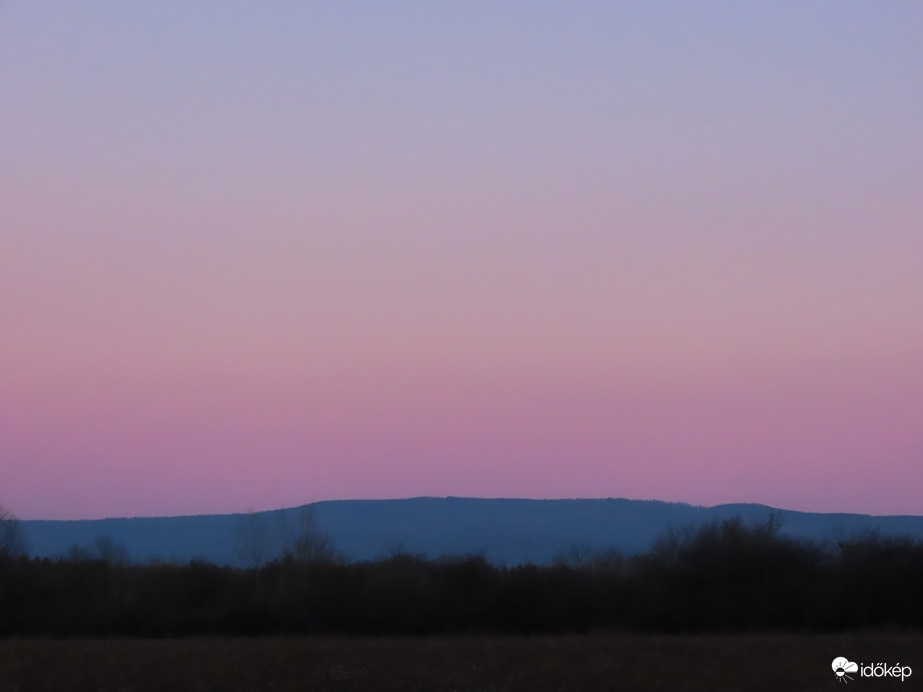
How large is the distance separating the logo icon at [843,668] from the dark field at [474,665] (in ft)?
0.67

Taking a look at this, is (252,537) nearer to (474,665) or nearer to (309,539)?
(309,539)

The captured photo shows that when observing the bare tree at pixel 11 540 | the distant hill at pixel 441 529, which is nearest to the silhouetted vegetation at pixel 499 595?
the bare tree at pixel 11 540

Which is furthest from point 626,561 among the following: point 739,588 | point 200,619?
point 200,619

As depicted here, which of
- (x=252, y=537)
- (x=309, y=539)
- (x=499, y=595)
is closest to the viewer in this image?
(x=499, y=595)

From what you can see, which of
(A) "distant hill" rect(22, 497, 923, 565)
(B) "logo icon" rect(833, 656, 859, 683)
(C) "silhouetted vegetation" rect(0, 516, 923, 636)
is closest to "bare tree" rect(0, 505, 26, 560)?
(C) "silhouetted vegetation" rect(0, 516, 923, 636)

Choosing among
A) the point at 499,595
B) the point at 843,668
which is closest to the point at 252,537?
the point at 499,595

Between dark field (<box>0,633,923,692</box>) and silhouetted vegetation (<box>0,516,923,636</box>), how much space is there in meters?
11.5

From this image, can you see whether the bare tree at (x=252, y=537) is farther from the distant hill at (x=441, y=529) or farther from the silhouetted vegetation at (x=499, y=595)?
the distant hill at (x=441, y=529)

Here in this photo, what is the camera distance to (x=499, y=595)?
45.7 metres

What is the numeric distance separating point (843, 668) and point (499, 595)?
19309mm

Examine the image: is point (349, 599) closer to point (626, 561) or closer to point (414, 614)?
point (414, 614)

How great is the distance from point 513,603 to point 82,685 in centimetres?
2025

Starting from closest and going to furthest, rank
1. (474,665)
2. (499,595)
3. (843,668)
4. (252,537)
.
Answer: (843,668) → (474,665) → (499,595) → (252,537)

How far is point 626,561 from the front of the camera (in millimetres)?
52438
